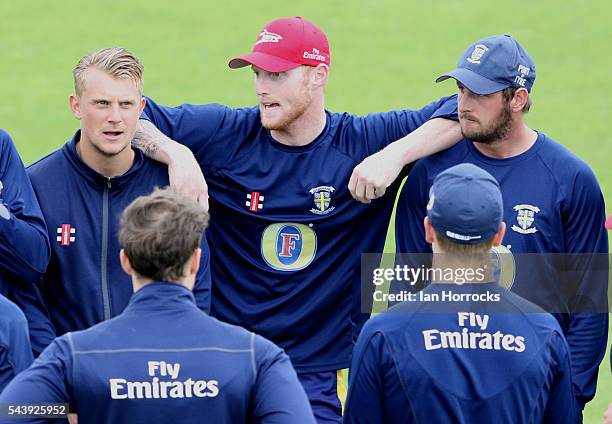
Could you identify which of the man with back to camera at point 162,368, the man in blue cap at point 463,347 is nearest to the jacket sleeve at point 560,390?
the man in blue cap at point 463,347

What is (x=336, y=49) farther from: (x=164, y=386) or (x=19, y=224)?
(x=164, y=386)

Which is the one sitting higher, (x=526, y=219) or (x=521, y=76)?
(x=521, y=76)

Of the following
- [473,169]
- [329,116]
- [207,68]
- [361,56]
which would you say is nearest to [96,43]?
[207,68]

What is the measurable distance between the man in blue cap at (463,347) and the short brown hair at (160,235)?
632 millimetres

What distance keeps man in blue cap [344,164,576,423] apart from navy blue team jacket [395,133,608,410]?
1.12m

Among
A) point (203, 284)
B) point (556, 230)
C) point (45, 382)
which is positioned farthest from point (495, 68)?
point (45, 382)

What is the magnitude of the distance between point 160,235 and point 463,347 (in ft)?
3.13

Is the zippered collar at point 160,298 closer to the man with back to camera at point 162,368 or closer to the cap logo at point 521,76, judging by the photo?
the man with back to camera at point 162,368

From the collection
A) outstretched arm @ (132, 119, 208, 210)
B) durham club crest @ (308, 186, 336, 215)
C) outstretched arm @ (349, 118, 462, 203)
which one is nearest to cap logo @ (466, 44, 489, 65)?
outstretched arm @ (349, 118, 462, 203)

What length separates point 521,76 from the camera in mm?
5406

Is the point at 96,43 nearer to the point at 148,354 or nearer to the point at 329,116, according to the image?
the point at 329,116

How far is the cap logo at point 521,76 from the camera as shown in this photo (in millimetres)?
5387

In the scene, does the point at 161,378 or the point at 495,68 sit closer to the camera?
the point at 161,378

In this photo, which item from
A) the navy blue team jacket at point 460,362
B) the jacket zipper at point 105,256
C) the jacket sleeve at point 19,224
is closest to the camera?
the navy blue team jacket at point 460,362
